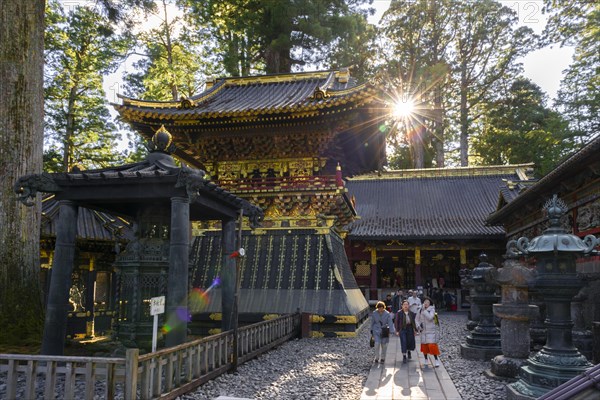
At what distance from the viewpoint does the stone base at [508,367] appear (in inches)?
287

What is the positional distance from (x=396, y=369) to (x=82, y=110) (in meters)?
24.5

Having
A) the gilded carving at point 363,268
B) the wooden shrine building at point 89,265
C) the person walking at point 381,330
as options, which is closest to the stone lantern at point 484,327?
the person walking at point 381,330

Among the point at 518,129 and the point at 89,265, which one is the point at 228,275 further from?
A: the point at 518,129

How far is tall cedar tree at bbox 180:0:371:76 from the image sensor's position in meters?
23.1

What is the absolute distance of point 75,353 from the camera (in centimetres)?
829

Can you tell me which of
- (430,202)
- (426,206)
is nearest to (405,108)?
(430,202)

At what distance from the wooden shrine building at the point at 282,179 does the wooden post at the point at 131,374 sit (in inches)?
327

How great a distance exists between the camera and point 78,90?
83.4ft

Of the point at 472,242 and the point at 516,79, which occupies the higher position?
the point at 516,79

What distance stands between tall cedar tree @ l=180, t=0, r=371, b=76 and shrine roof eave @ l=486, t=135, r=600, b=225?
13555mm

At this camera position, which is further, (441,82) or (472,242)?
(441,82)

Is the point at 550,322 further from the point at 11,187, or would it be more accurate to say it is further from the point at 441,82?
the point at 441,82

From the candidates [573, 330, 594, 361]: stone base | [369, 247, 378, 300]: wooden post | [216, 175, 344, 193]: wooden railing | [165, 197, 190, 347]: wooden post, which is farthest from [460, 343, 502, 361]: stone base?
[369, 247, 378, 300]: wooden post

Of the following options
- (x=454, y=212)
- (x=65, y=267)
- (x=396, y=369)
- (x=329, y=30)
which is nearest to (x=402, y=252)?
(x=454, y=212)
